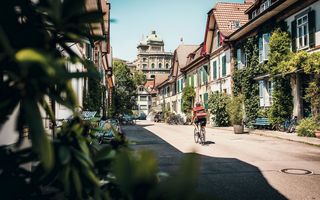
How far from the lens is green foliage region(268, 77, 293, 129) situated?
18125 millimetres

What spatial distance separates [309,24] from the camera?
16.2 meters

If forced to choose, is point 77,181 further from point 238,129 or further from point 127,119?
point 127,119

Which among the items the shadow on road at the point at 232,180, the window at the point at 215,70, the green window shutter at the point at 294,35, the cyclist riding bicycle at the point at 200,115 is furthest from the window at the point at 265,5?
the shadow on road at the point at 232,180

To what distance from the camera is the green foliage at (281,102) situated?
1812 cm

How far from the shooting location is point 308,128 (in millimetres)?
14852

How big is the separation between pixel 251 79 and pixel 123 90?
2019 cm

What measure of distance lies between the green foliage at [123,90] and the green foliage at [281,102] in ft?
66.7

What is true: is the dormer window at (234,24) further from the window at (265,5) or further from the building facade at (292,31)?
the window at (265,5)

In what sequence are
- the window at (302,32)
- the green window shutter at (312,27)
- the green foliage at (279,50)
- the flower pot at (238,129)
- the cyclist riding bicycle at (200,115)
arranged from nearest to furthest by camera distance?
1. the cyclist riding bicycle at (200,115)
2. the green window shutter at (312,27)
3. the window at (302,32)
4. the green foliage at (279,50)
5. the flower pot at (238,129)

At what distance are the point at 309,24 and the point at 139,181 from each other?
17.4m

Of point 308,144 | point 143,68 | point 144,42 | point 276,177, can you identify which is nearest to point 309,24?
point 308,144

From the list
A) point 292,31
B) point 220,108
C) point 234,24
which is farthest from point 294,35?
point 234,24

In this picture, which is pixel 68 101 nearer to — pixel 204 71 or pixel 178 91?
pixel 204 71

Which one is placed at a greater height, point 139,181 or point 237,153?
point 139,181
